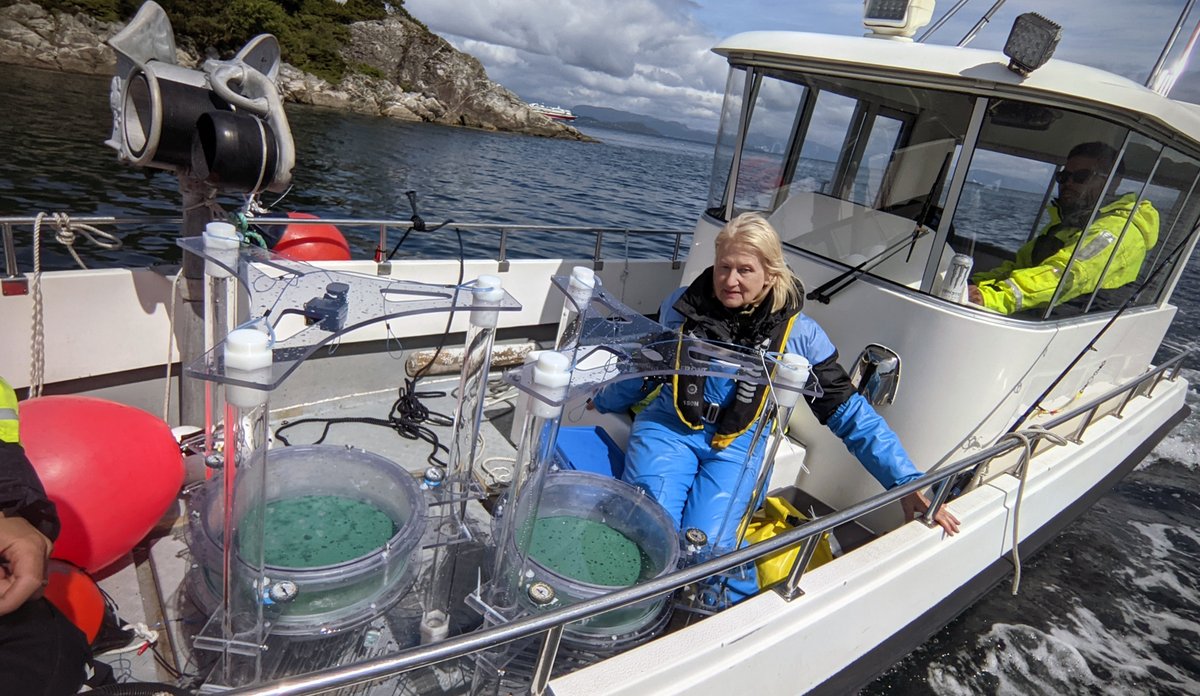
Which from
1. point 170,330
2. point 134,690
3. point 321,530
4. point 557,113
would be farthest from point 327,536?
point 557,113

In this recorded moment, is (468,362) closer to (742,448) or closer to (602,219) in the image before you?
(742,448)

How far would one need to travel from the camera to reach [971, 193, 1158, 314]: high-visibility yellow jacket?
10.8 feet

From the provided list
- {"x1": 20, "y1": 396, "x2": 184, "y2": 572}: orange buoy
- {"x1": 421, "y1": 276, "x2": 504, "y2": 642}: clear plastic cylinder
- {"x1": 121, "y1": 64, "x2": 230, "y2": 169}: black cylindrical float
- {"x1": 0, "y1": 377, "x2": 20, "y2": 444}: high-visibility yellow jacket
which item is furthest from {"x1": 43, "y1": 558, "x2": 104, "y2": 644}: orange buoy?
{"x1": 121, "y1": 64, "x2": 230, "y2": 169}: black cylindrical float

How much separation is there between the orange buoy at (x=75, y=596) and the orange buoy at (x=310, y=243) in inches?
87.8

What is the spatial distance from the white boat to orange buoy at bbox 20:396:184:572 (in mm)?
288

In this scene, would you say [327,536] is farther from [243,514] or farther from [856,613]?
[856,613]

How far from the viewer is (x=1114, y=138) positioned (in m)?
3.03

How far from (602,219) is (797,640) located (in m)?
17.0

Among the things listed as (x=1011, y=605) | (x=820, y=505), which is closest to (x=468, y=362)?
(x=820, y=505)

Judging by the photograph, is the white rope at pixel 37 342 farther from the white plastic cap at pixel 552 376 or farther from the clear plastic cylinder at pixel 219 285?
the white plastic cap at pixel 552 376

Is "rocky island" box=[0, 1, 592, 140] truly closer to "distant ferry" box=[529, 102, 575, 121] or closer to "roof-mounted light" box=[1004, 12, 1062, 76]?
"distant ferry" box=[529, 102, 575, 121]

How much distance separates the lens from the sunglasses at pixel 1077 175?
10.3ft

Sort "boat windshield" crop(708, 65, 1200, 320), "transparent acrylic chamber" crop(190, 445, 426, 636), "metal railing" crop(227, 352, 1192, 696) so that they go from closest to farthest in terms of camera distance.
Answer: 1. "metal railing" crop(227, 352, 1192, 696)
2. "transparent acrylic chamber" crop(190, 445, 426, 636)
3. "boat windshield" crop(708, 65, 1200, 320)

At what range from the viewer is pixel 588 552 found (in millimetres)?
2252
